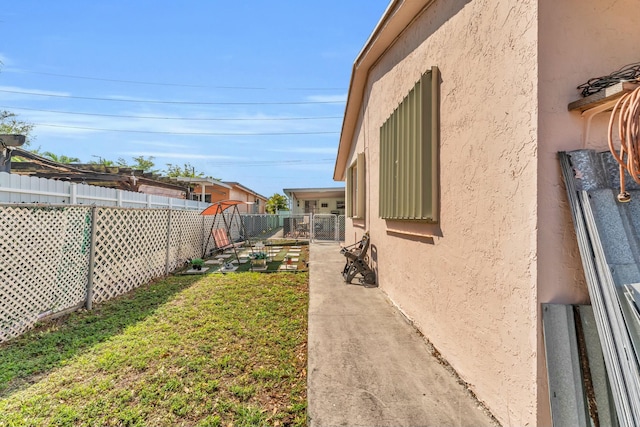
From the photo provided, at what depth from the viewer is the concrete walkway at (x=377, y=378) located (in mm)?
2113

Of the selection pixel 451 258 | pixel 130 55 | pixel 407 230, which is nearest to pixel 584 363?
pixel 451 258

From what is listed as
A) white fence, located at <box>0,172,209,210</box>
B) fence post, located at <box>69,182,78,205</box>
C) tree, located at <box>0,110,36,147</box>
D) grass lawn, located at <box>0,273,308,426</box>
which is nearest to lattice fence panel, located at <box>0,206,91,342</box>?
grass lawn, located at <box>0,273,308,426</box>

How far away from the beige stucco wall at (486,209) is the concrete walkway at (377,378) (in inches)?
7.7

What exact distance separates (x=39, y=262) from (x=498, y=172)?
225 inches

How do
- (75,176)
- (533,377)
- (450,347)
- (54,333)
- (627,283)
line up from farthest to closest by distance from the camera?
(75,176), (54,333), (450,347), (533,377), (627,283)

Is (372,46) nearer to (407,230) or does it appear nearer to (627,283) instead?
(407,230)

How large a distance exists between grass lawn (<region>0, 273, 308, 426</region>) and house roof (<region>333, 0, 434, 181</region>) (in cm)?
455

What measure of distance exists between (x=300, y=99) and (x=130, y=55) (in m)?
16.3

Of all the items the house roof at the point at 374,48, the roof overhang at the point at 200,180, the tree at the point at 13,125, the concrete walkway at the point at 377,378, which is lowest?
the concrete walkway at the point at 377,378

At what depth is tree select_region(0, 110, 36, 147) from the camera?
2359cm

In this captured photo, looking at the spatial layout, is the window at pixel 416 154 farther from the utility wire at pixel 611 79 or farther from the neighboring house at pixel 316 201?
the neighboring house at pixel 316 201

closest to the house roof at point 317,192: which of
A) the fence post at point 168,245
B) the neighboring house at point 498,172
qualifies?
the fence post at point 168,245

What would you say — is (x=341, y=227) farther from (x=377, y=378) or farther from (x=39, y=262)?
(x=377, y=378)

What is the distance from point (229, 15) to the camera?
10.7 meters
